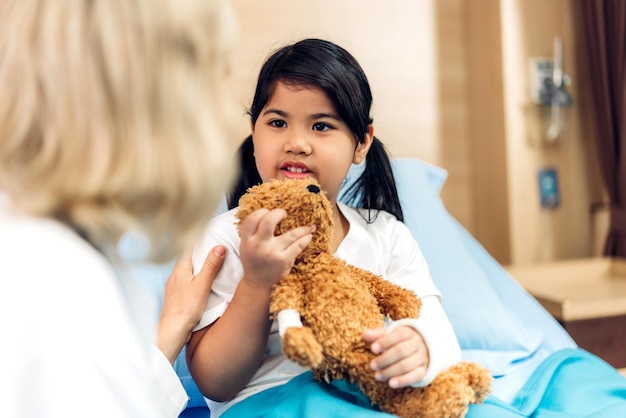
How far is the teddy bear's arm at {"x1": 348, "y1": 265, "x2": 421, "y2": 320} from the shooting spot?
865 millimetres

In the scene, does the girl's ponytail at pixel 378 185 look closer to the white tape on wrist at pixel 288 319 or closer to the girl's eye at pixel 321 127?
the girl's eye at pixel 321 127

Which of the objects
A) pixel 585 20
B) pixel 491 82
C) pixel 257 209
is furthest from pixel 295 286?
pixel 585 20

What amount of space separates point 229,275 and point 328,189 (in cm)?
22

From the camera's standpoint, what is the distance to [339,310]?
779 millimetres

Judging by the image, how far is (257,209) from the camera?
2.70 feet

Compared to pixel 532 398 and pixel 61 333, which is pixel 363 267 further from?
pixel 61 333

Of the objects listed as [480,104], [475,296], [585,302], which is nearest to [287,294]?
[475,296]

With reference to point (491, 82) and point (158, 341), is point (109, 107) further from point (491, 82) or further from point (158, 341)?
point (491, 82)

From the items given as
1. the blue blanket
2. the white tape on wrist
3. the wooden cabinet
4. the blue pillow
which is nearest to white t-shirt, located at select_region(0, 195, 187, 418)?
the white tape on wrist

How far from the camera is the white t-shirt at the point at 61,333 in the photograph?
47 centimetres

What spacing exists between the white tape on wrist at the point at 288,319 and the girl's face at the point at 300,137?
0.27 metres

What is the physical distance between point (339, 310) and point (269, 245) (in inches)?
4.9

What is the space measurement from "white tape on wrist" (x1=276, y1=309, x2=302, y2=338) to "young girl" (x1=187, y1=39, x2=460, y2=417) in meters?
0.07

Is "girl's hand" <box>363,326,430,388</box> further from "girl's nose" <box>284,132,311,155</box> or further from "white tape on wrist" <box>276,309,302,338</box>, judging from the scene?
"girl's nose" <box>284,132,311,155</box>
